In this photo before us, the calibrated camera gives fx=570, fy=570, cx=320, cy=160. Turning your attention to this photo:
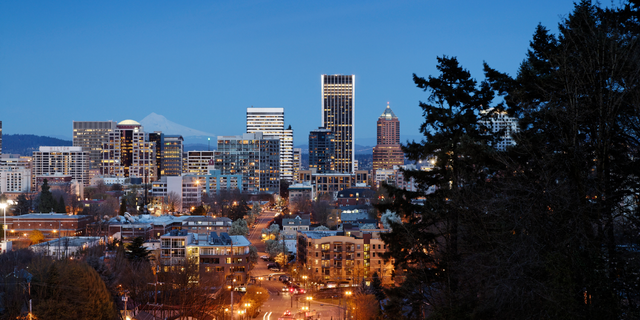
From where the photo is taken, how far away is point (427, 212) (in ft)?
A: 28.6

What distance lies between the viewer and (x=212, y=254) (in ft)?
96.5

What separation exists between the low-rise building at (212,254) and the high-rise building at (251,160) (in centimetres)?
6340

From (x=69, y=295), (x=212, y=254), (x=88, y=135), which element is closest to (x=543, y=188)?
(x=69, y=295)

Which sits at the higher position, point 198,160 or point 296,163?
point 198,160

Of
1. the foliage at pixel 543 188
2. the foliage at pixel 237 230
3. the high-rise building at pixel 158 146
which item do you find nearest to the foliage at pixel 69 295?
the foliage at pixel 543 188

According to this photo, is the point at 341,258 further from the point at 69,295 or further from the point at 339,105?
the point at 339,105

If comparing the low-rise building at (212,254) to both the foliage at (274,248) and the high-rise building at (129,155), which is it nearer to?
the foliage at (274,248)

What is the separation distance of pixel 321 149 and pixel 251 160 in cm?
2244

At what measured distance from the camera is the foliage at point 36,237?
39.9 metres

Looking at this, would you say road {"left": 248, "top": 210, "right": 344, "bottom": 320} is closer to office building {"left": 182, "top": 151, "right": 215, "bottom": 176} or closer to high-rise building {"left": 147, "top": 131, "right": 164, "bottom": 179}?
office building {"left": 182, "top": 151, "right": 215, "bottom": 176}

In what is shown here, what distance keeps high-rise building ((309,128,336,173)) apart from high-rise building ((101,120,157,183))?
3160cm

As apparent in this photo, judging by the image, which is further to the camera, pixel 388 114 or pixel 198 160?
pixel 388 114

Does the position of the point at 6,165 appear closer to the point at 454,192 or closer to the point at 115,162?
the point at 115,162

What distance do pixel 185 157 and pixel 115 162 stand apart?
49.6 ft
